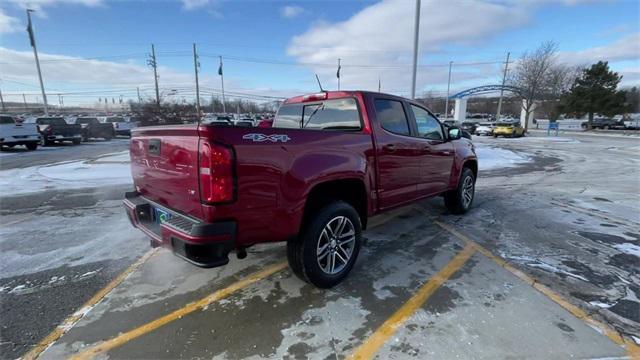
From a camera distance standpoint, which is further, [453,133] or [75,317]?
[453,133]

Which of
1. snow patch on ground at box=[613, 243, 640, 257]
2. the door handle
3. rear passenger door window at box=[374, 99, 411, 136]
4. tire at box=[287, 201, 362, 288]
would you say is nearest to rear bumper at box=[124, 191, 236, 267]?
tire at box=[287, 201, 362, 288]

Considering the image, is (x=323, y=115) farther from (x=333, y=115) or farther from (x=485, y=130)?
(x=485, y=130)

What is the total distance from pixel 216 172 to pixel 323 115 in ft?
6.84

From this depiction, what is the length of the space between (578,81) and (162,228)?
58696 mm

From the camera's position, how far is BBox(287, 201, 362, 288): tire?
10.5ft

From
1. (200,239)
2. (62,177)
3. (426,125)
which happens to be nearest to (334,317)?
(200,239)

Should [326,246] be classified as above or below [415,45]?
below

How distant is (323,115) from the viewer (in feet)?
13.9

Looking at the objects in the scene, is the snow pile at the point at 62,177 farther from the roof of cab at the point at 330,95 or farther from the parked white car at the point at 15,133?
the parked white car at the point at 15,133

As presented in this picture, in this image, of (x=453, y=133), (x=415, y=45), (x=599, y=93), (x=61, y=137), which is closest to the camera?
(x=453, y=133)

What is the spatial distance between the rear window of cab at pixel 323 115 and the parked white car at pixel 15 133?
18419mm

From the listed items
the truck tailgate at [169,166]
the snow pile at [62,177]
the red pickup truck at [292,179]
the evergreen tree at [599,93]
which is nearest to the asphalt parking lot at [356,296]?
the red pickup truck at [292,179]

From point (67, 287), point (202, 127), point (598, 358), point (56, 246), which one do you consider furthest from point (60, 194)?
point (598, 358)

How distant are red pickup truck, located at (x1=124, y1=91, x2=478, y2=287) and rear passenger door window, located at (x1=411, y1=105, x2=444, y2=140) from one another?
3 centimetres
